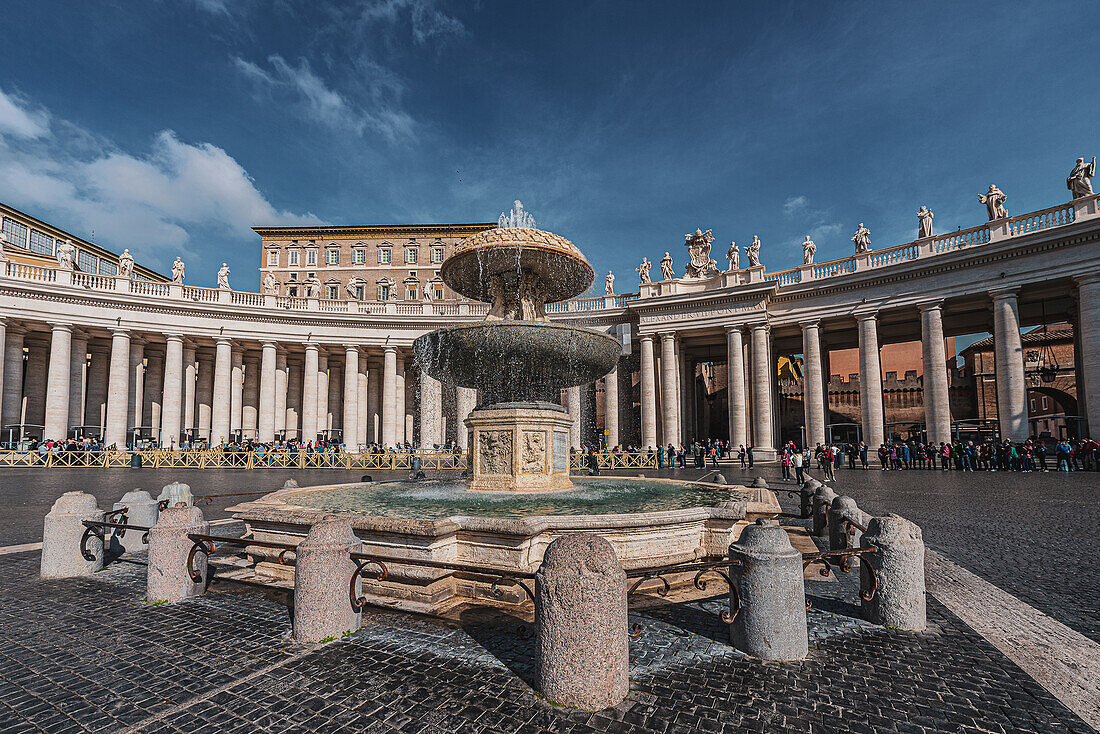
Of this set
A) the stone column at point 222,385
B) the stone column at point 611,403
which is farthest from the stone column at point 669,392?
the stone column at point 222,385

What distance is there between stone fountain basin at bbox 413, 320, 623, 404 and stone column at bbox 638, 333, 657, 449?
82.3ft

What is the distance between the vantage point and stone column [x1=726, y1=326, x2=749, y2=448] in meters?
32.3

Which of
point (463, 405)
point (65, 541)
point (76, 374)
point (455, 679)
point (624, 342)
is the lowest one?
point (455, 679)

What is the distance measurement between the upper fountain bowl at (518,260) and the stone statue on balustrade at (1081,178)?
2819 centimetres

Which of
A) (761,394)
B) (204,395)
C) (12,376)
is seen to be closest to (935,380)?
(761,394)

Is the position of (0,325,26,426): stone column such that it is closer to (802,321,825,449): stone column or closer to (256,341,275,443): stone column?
(256,341,275,443): stone column

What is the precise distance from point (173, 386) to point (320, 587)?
1471 inches

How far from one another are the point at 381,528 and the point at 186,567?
203 cm

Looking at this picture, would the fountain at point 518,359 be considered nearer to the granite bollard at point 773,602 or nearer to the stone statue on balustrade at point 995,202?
the granite bollard at point 773,602

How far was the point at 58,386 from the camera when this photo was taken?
3086 cm

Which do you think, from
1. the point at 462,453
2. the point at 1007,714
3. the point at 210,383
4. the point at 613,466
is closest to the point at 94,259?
the point at 210,383

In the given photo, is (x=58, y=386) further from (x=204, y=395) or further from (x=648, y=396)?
(x=648, y=396)

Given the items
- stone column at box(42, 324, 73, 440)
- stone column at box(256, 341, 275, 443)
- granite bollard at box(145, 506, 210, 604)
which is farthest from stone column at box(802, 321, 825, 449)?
stone column at box(42, 324, 73, 440)

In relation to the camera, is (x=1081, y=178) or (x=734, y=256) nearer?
(x=1081, y=178)
